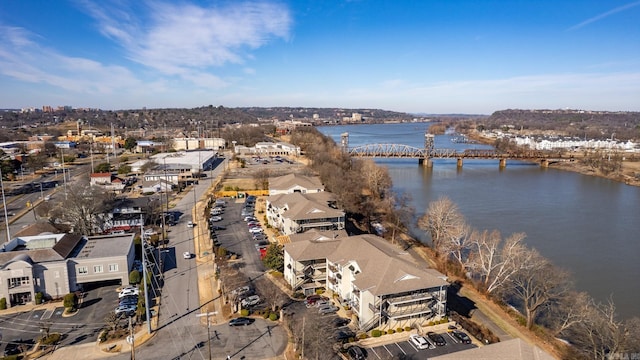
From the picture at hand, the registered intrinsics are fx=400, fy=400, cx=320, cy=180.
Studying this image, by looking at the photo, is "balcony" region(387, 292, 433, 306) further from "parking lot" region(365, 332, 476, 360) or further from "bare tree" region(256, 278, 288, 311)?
"bare tree" region(256, 278, 288, 311)

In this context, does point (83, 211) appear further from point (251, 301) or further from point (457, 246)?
point (457, 246)

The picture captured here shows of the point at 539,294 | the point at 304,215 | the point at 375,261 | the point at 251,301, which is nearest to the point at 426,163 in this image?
the point at 304,215

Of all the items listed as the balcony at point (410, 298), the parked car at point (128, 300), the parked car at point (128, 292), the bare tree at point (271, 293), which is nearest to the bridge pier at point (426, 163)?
the bare tree at point (271, 293)

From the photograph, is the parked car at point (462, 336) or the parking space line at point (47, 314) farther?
the parking space line at point (47, 314)

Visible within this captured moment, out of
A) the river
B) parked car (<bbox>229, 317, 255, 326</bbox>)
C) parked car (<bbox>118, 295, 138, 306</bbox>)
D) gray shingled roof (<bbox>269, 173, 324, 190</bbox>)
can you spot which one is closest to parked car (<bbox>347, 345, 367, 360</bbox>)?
parked car (<bbox>229, 317, 255, 326</bbox>)

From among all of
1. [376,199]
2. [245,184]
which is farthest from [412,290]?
[245,184]

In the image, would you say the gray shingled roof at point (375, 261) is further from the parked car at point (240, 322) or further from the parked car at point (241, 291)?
the parked car at point (240, 322)
